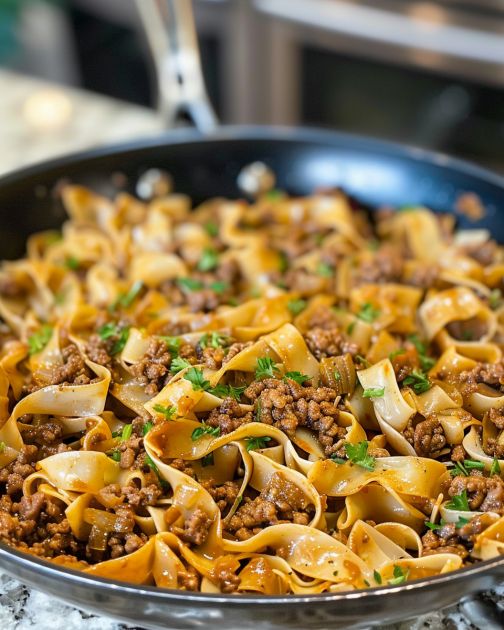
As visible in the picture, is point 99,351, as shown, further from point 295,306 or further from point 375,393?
point 375,393

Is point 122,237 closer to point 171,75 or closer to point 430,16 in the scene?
point 171,75

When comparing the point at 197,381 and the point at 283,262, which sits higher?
the point at 283,262

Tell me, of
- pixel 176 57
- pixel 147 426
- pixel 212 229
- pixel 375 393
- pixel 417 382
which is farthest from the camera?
pixel 212 229

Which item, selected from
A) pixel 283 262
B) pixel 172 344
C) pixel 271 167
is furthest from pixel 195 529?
pixel 271 167

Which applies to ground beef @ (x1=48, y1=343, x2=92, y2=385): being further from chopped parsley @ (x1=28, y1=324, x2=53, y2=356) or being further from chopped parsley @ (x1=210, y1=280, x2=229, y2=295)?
chopped parsley @ (x1=210, y1=280, x2=229, y2=295)

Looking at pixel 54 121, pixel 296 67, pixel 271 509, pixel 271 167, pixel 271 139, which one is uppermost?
pixel 296 67

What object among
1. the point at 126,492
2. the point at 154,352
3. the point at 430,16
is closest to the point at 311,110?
the point at 430,16

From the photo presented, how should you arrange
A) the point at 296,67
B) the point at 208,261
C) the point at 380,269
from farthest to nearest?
the point at 296,67, the point at 208,261, the point at 380,269
